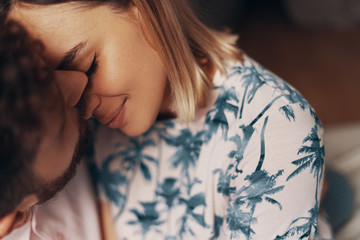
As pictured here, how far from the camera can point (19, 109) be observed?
524 mm

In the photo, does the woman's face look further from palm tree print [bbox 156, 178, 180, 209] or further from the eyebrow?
palm tree print [bbox 156, 178, 180, 209]

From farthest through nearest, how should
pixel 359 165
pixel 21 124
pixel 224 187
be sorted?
pixel 359 165 < pixel 224 187 < pixel 21 124

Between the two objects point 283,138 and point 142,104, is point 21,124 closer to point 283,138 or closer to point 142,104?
point 142,104

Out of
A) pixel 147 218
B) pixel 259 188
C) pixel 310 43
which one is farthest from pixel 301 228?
pixel 310 43

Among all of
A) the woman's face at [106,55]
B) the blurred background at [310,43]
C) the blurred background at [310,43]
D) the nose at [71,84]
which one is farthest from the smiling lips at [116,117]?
the blurred background at [310,43]

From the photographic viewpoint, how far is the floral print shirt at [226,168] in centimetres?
73

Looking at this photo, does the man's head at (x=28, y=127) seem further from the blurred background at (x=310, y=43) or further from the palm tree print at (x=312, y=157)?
the blurred background at (x=310, y=43)

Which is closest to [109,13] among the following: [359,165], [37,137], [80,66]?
[80,66]

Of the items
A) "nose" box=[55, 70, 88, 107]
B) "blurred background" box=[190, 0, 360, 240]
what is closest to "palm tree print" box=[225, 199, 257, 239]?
"nose" box=[55, 70, 88, 107]

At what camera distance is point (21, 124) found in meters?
0.53

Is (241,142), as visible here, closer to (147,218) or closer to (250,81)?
(250,81)

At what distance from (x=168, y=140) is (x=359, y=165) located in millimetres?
629

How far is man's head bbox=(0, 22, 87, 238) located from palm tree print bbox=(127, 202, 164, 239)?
31 cm

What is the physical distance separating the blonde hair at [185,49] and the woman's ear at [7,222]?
0.37 meters
